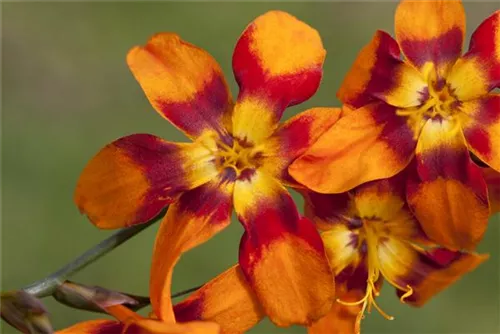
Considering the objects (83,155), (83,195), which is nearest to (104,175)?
(83,195)

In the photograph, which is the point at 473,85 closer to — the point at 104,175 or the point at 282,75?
the point at 282,75

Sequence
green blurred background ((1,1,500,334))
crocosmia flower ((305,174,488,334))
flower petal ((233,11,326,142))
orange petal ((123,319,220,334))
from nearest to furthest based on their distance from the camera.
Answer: orange petal ((123,319,220,334)) → flower petal ((233,11,326,142)) → crocosmia flower ((305,174,488,334)) → green blurred background ((1,1,500,334))

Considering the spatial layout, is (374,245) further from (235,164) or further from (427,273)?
(235,164)

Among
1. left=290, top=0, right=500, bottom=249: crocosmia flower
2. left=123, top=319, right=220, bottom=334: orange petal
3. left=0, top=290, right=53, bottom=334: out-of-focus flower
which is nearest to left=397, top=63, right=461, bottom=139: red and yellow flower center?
left=290, top=0, right=500, bottom=249: crocosmia flower

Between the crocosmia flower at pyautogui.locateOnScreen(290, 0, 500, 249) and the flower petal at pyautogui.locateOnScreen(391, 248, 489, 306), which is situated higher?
the crocosmia flower at pyautogui.locateOnScreen(290, 0, 500, 249)

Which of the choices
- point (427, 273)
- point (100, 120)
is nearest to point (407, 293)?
point (427, 273)

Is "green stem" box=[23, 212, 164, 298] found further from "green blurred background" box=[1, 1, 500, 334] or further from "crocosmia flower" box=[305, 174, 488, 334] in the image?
"green blurred background" box=[1, 1, 500, 334]

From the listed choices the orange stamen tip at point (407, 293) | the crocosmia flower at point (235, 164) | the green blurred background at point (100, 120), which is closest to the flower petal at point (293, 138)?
the crocosmia flower at point (235, 164)
